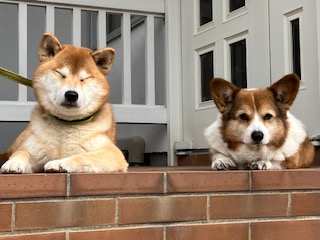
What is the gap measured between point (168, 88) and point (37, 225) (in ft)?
7.96

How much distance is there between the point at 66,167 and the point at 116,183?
0.64 ft

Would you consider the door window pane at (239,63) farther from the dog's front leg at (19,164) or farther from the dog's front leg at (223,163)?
the dog's front leg at (19,164)

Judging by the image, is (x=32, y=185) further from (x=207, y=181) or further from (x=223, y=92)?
(x=223, y=92)

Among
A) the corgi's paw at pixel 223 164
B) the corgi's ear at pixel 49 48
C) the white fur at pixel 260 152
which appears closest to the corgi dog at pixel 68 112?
the corgi's ear at pixel 49 48

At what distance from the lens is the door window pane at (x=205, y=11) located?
3.94 m

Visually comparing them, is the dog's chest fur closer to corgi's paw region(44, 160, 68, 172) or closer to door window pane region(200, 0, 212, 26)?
corgi's paw region(44, 160, 68, 172)

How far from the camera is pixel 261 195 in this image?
2.17m

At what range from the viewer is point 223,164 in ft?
7.88

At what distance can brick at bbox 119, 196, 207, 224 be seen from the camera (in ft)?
6.35

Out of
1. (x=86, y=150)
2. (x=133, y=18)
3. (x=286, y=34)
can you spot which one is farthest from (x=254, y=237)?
(x=133, y=18)

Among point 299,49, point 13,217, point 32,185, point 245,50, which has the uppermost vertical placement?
point 245,50

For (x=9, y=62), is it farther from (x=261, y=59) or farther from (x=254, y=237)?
(x=254, y=237)

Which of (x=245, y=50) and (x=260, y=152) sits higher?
(x=245, y=50)

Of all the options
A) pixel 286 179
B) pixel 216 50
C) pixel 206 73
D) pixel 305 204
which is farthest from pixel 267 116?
pixel 206 73
